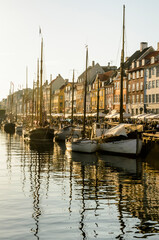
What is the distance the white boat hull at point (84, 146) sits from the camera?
155 feet

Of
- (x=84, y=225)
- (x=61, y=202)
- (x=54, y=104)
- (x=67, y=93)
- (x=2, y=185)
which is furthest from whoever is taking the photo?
(x=54, y=104)

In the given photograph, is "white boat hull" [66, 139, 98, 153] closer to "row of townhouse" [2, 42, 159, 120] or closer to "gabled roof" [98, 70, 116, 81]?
"row of townhouse" [2, 42, 159, 120]

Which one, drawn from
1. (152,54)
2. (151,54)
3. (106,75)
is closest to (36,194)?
(152,54)

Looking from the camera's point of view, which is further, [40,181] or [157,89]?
[157,89]

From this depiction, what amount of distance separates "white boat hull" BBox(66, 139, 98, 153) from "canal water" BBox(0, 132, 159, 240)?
34.5ft

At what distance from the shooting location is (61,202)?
2081cm

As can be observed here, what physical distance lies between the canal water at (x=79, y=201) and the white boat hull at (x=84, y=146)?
10502 mm

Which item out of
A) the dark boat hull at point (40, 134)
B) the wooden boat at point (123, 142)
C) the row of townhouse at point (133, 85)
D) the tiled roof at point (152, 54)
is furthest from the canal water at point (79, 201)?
the tiled roof at point (152, 54)

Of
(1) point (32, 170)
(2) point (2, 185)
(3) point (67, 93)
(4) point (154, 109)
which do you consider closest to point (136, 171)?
(1) point (32, 170)

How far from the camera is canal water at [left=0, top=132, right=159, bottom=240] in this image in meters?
15.9

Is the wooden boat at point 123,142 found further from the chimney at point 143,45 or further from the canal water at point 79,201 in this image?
the chimney at point 143,45

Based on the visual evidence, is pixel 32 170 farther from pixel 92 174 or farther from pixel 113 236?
pixel 113 236

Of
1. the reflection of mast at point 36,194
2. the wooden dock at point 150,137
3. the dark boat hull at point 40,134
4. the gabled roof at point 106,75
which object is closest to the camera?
the reflection of mast at point 36,194

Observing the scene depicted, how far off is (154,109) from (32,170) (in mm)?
58109
